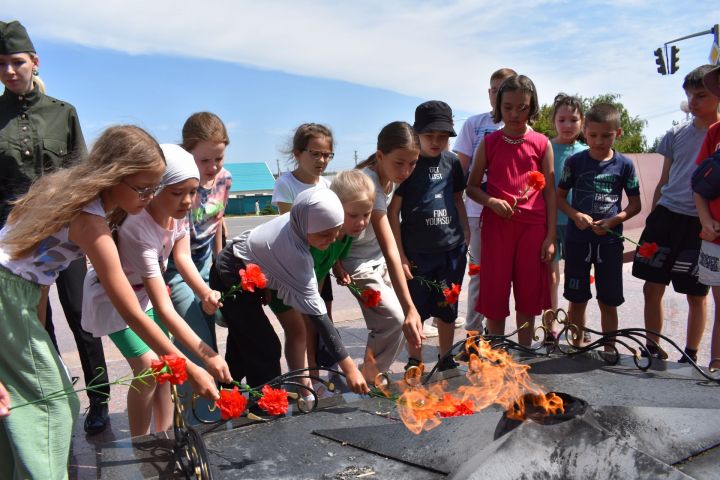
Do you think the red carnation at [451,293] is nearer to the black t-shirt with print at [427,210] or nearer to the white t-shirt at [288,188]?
the black t-shirt with print at [427,210]

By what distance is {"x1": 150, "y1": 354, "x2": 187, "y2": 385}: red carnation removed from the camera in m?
1.86

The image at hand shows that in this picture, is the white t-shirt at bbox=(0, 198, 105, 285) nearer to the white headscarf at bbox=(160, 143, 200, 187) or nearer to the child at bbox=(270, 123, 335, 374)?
the white headscarf at bbox=(160, 143, 200, 187)

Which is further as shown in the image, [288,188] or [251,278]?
[288,188]

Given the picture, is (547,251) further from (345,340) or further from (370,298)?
(345,340)

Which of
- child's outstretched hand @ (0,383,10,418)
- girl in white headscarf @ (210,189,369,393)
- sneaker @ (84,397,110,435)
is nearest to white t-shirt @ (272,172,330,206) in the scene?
girl in white headscarf @ (210,189,369,393)

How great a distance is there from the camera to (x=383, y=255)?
134 inches

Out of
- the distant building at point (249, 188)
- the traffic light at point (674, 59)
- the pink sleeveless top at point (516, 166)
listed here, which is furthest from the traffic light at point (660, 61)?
the distant building at point (249, 188)

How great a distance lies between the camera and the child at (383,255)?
3285 millimetres

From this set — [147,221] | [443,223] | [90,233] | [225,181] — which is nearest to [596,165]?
[443,223]

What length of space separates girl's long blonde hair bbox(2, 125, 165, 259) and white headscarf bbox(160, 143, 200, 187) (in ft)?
0.84

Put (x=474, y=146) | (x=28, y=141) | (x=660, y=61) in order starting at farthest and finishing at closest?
(x=660, y=61) → (x=474, y=146) → (x=28, y=141)

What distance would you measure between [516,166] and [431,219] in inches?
25.4

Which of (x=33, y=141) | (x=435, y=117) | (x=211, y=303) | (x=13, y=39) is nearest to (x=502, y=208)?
(x=435, y=117)

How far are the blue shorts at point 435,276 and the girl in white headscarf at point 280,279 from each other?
0.92m
